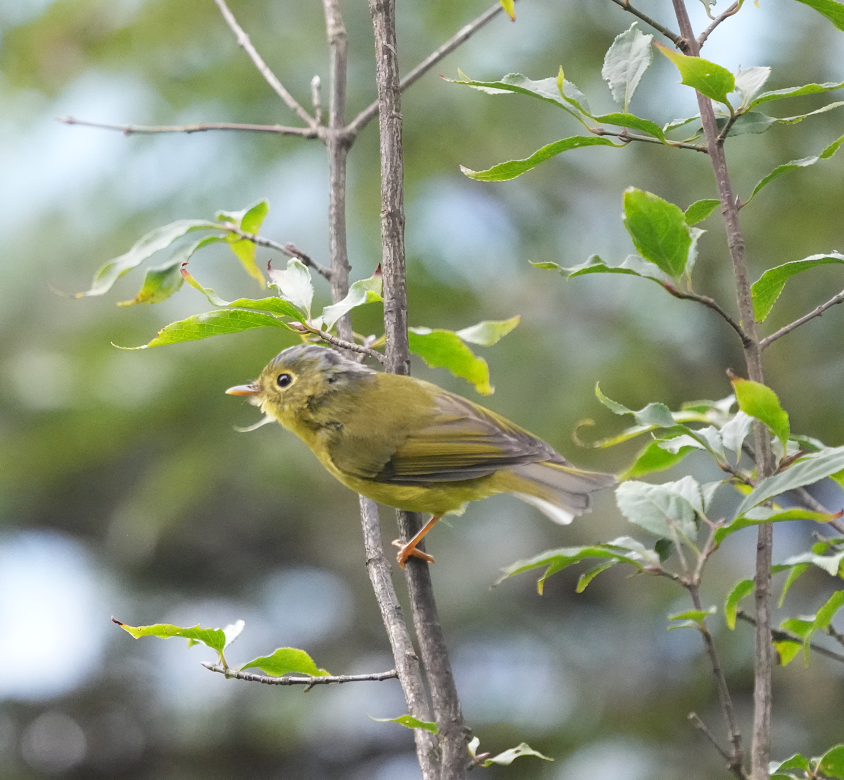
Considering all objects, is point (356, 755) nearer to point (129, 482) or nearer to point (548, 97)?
point (129, 482)

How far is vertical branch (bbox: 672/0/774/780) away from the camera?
2.89 feet

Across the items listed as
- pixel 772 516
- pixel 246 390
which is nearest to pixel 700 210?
pixel 772 516

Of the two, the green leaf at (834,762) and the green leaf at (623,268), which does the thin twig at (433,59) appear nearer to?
the green leaf at (623,268)

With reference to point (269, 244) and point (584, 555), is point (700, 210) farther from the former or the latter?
point (269, 244)

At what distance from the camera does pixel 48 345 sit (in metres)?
3.97

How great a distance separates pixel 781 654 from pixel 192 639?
97cm

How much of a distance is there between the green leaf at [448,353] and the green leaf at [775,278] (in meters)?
0.45

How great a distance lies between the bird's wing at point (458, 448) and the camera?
1922mm

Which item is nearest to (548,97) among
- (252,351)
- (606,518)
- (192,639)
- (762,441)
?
(762,441)

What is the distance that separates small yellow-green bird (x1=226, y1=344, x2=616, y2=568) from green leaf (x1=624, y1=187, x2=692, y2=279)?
782 mm

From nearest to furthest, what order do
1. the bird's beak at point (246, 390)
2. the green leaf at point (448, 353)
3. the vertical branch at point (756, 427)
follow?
the vertical branch at point (756, 427), the green leaf at point (448, 353), the bird's beak at point (246, 390)

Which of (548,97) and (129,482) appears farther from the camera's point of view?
(129,482)

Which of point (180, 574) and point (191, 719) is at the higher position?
point (180, 574)

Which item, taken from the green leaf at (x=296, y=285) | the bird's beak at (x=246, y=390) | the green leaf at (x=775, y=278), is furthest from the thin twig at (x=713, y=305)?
the bird's beak at (x=246, y=390)
